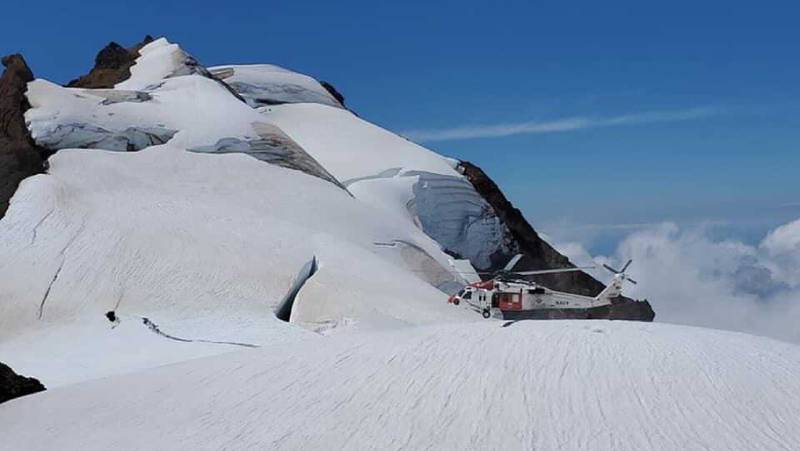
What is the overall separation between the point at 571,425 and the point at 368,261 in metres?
20.0

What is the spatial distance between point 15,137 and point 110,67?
21.6 meters

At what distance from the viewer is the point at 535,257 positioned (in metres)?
44.5

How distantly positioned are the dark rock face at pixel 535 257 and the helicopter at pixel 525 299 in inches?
197

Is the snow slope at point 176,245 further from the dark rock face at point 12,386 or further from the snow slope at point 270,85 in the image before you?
the snow slope at point 270,85

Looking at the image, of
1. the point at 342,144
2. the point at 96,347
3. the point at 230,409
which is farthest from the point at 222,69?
the point at 230,409

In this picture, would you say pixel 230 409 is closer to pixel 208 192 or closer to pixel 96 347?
pixel 96 347

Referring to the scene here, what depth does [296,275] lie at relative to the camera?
24.4 metres

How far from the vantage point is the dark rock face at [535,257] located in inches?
1574

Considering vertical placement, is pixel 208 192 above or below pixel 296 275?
above

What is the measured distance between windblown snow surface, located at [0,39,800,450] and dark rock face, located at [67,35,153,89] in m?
1.57

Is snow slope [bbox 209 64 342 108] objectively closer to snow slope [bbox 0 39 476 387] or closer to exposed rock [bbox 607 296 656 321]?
snow slope [bbox 0 39 476 387]

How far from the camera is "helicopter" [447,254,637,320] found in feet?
96.2

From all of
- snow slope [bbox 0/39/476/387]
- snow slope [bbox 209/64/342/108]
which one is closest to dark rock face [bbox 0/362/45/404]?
snow slope [bbox 0/39/476/387]

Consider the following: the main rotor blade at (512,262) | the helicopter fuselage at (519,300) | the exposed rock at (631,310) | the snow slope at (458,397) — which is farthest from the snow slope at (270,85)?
the snow slope at (458,397)
